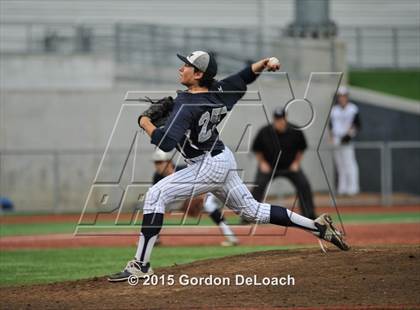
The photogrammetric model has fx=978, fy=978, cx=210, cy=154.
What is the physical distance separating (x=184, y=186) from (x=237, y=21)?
21036 mm

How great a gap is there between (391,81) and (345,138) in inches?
272

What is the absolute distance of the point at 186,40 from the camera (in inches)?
1053

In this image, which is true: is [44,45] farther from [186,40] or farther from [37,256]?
[37,256]

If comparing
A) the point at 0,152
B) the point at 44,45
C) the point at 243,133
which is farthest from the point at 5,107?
the point at 243,133

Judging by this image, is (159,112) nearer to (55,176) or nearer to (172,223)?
(172,223)

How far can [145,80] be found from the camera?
82.9 feet

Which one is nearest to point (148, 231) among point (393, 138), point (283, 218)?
point (283, 218)

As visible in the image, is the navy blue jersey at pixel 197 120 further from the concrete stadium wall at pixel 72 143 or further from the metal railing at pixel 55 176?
the metal railing at pixel 55 176

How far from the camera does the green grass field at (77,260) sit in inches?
465

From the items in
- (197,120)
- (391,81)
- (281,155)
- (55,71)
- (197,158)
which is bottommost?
(391,81)
